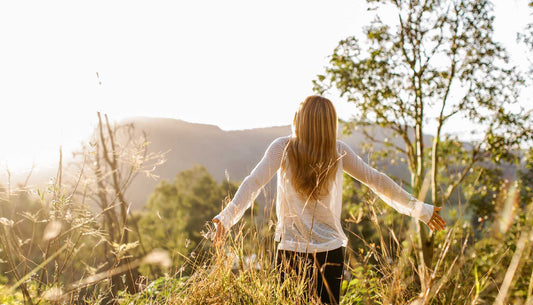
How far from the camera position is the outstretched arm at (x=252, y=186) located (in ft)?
6.42

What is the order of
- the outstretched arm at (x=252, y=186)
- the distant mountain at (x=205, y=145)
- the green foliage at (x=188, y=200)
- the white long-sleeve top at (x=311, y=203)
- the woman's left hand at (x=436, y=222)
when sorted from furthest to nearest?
the distant mountain at (x=205, y=145)
the green foliage at (x=188, y=200)
the woman's left hand at (x=436, y=222)
the white long-sleeve top at (x=311, y=203)
the outstretched arm at (x=252, y=186)

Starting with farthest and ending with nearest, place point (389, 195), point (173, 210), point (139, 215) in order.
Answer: point (139, 215) → point (173, 210) → point (389, 195)

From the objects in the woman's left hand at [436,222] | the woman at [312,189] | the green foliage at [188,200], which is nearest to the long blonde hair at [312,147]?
the woman at [312,189]

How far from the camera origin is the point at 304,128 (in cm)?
227

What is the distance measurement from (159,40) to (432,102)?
16.9ft

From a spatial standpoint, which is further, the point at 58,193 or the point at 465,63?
the point at 465,63

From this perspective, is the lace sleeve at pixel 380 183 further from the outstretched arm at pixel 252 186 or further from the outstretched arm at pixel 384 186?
the outstretched arm at pixel 252 186

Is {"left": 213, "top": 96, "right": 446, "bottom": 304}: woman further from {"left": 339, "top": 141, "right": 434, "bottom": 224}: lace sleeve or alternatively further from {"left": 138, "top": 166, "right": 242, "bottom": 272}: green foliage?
{"left": 138, "top": 166, "right": 242, "bottom": 272}: green foliage

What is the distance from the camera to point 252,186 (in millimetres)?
2148

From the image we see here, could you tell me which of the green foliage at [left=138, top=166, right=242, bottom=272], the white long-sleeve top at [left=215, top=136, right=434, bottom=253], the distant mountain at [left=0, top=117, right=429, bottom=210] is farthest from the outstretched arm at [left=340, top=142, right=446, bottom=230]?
the distant mountain at [left=0, top=117, right=429, bottom=210]

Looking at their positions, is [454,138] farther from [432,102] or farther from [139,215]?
[139,215]

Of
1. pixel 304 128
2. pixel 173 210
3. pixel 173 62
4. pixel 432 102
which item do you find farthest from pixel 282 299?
pixel 173 210

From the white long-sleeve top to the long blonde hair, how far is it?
5cm

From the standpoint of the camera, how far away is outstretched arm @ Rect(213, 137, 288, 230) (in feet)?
6.42
